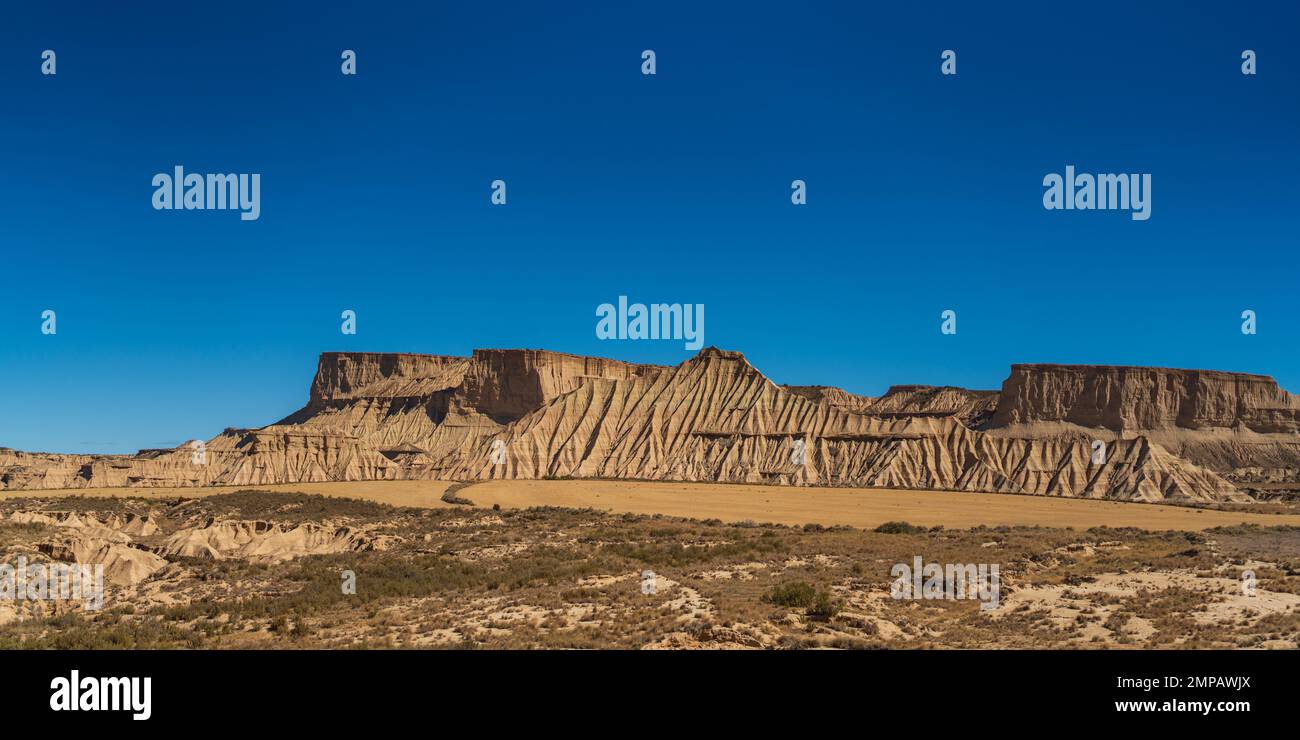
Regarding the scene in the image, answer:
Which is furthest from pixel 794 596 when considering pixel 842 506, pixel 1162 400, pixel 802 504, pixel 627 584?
pixel 1162 400

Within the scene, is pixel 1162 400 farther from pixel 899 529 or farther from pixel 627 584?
pixel 627 584

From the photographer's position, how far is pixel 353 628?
58.1 feet

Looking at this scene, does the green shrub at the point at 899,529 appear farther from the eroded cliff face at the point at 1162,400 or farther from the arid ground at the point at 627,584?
the eroded cliff face at the point at 1162,400

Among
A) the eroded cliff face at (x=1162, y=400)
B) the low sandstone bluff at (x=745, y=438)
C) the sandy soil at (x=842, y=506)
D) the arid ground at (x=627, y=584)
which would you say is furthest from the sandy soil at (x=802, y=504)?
the eroded cliff face at (x=1162, y=400)

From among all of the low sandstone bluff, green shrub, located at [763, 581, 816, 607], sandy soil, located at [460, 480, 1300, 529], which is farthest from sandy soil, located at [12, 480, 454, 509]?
green shrub, located at [763, 581, 816, 607]

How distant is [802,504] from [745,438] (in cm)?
3798

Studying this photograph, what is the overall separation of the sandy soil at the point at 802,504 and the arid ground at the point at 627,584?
14.8 feet

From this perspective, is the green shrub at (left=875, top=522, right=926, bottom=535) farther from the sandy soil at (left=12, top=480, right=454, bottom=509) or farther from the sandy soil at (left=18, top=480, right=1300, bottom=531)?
the sandy soil at (left=12, top=480, right=454, bottom=509)

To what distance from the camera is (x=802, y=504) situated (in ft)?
208

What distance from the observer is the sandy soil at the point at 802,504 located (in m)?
51.9

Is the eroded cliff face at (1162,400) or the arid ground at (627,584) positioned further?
the eroded cliff face at (1162,400)

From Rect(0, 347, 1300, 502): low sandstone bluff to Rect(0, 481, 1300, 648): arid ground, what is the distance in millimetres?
47374

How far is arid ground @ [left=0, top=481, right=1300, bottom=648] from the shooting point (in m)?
16.3

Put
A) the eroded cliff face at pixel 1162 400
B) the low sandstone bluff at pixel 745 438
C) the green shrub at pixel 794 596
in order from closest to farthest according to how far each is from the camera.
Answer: the green shrub at pixel 794 596 < the low sandstone bluff at pixel 745 438 < the eroded cliff face at pixel 1162 400
